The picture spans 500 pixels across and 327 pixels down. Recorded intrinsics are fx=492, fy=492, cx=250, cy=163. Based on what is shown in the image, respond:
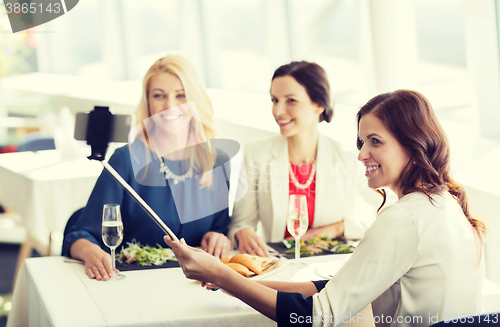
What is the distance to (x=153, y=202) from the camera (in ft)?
6.16

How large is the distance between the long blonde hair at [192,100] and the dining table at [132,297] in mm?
516

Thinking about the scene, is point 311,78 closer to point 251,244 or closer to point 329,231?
point 329,231

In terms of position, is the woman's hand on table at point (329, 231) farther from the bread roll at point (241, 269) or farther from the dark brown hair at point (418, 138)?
the dark brown hair at point (418, 138)

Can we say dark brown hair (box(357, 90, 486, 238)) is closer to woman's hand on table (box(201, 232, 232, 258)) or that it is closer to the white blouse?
the white blouse

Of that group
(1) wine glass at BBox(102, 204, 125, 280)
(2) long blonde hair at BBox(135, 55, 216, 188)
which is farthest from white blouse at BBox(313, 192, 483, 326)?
(2) long blonde hair at BBox(135, 55, 216, 188)

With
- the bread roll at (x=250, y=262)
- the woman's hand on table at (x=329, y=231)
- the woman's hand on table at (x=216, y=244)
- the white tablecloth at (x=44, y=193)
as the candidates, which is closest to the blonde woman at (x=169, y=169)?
the woman's hand on table at (x=216, y=244)

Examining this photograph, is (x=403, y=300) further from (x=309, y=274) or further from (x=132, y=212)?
(x=132, y=212)

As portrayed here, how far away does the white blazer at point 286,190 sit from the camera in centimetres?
205

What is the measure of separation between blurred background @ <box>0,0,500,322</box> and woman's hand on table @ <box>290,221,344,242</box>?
2.17 ft

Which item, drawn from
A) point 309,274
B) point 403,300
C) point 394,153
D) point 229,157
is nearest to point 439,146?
point 394,153

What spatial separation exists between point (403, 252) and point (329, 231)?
91 cm

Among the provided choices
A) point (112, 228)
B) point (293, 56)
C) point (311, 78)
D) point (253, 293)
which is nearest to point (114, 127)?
point (253, 293)

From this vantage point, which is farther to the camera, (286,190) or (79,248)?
(286,190)

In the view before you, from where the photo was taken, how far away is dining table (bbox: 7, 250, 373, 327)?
1.19 meters
